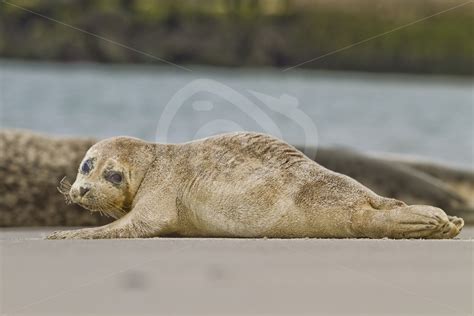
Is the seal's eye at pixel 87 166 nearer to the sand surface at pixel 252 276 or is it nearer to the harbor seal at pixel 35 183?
the sand surface at pixel 252 276

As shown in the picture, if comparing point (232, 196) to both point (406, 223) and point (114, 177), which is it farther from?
point (406, 223)

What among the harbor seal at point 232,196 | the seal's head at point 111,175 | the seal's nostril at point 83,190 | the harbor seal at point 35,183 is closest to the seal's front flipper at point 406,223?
the harbor seal at point 232,196

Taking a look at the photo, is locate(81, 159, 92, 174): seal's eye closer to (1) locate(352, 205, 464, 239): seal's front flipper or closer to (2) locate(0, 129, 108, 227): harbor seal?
(1) locate(352, 205, 464, 239): seal's front flipper

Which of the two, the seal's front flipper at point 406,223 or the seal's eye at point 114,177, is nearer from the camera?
the seal's front flipper at point 406,223

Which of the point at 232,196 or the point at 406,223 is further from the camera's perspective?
the point at 232,196

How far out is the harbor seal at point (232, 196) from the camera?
14.5 feet

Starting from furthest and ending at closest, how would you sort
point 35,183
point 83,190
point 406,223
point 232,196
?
point 35,183
point 83,190
point 232,196
point 406,223

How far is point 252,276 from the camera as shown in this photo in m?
3.40

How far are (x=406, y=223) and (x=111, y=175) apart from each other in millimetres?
1339

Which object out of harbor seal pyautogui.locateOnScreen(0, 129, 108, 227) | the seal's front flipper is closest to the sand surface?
the seal's front flipper

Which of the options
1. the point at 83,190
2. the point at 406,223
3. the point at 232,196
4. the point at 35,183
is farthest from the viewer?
the point at 35,183

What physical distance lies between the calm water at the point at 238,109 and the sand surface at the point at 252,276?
115 cm

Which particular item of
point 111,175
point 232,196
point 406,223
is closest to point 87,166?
point 111,175

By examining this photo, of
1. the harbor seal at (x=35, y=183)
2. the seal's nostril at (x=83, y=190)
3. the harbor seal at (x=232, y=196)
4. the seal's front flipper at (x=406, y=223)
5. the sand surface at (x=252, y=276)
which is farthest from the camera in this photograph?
the harbor seal at (x=35, y=183)
